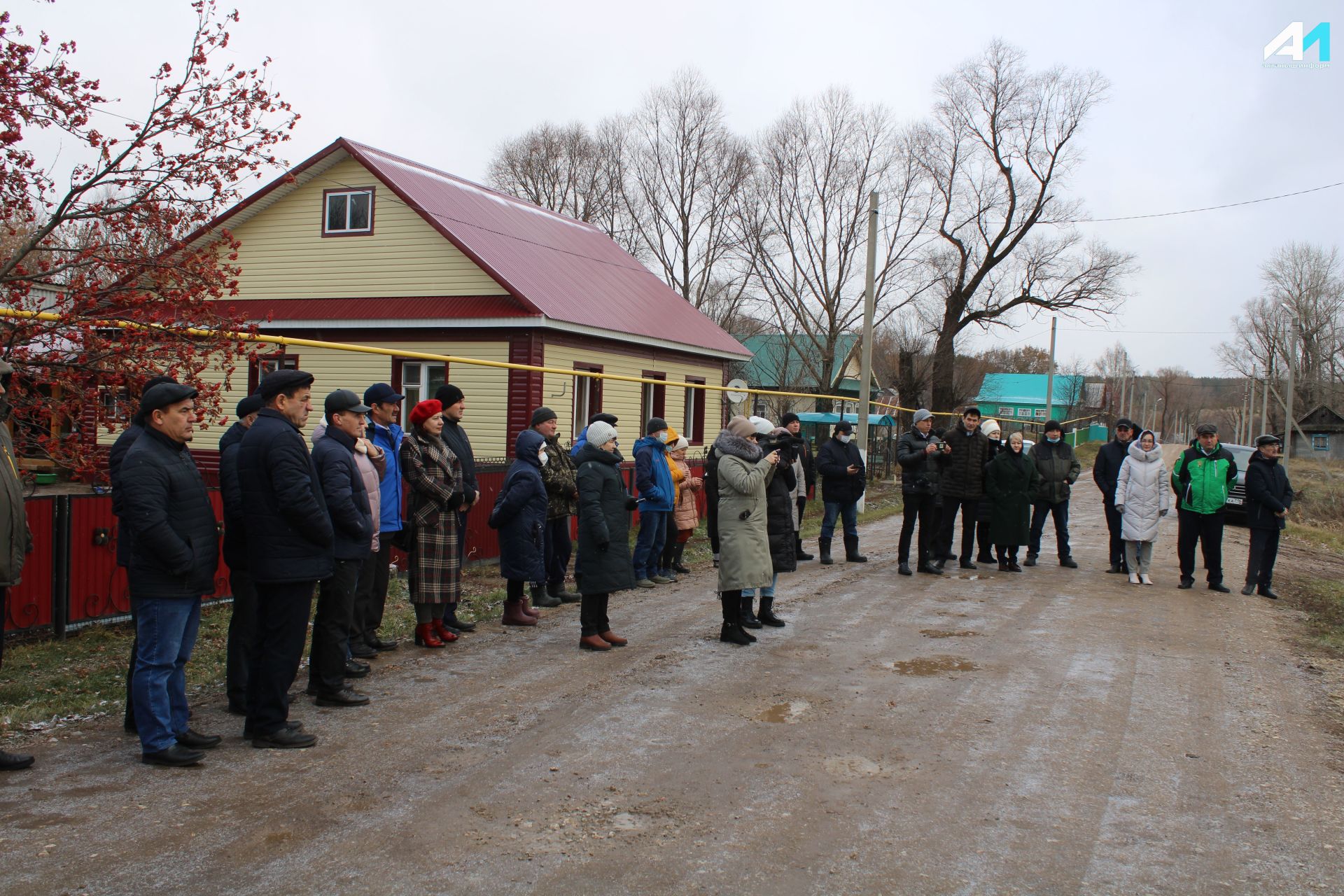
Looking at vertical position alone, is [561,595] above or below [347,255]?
below

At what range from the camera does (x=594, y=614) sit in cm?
732

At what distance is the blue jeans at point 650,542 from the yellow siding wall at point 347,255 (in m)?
8.97

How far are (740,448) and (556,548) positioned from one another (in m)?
2.39

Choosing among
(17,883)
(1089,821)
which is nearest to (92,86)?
(17,883)

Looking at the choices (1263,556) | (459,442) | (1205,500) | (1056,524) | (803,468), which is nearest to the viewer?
(459,442)

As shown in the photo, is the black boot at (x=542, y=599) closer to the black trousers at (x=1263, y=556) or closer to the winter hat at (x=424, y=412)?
the winter hat at (x=424, y=412)

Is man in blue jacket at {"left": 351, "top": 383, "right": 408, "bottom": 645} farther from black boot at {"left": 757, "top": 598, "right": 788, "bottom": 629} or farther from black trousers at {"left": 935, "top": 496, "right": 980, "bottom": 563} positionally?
black trousers at {"left": 935, "top": 496, "right": 980, "bottom": 563}

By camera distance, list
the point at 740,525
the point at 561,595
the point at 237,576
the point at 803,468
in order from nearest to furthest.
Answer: the point at 237,576
the point at 740,525
the point at 561,595
the point at 803,468

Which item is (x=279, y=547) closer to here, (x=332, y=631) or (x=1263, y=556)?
(x=332, y=631)

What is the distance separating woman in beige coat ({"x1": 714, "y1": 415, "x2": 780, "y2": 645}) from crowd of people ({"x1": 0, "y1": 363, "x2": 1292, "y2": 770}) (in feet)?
0.05

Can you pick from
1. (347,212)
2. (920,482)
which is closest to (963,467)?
(920,482)

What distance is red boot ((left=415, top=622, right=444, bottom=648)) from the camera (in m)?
7.20

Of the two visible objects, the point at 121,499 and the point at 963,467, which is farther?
the point at 963,467

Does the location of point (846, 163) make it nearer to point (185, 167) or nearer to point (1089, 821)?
point (185, 167)
